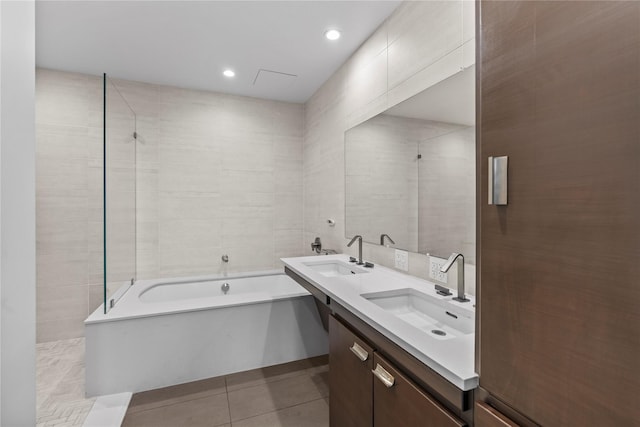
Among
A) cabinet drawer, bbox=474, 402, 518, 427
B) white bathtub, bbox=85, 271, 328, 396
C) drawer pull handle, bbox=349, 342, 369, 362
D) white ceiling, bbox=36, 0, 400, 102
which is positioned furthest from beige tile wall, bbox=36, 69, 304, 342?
cabinet drawer, bbox=474, 402, 518, 427

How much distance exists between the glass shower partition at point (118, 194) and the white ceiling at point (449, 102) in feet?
6.65

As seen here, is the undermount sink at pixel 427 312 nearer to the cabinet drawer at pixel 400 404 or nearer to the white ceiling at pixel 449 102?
the cabinet drawer at pixel 400 404

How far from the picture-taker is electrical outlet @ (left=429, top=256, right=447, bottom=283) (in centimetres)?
161

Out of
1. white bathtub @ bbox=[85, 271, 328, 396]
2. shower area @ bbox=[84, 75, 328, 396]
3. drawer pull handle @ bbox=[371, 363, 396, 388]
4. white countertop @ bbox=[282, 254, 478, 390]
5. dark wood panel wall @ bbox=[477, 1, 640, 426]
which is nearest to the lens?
dark wood panel wall @ bbox=[477, 1, 640, 426]

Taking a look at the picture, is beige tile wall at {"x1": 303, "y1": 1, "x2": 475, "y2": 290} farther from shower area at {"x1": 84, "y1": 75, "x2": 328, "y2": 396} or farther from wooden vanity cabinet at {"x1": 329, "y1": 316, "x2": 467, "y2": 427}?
wooden vanity cabinet at {"x1": 329, "y1": 316, "x2": 467, "y2": 427}

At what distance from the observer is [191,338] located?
222 centimetres

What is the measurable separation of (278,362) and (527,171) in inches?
92.2

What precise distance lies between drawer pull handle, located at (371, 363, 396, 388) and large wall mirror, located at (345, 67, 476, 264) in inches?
27.5

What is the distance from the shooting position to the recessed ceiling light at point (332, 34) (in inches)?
85.0

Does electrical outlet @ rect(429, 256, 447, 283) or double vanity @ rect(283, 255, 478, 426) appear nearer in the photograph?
double vanity @ rect(283, 255, 478, 426)

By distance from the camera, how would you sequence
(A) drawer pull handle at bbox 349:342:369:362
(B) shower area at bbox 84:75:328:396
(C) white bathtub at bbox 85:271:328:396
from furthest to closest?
1. (B) shower area at bbox 84:75:328:396
2. (C) white bathtub at bbox 85:271:328:396
3. (A) drawer pull handle at bbox 349:342:369:362

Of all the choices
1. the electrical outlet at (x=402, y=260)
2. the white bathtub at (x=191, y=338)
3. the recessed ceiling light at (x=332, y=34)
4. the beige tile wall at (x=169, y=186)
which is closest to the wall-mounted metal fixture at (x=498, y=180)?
the electrical outlet at (x=402, y=260)

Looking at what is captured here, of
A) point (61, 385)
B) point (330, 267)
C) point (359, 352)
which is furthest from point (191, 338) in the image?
point (359, 352)

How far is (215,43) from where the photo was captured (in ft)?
7.58
